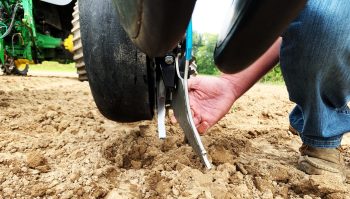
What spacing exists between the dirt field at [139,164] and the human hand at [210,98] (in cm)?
11

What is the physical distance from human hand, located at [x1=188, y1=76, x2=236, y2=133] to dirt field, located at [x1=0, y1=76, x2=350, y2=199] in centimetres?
11

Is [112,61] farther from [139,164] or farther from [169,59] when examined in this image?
[139,164]

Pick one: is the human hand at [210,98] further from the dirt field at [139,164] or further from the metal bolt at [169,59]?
the metal bolt at [169,59]

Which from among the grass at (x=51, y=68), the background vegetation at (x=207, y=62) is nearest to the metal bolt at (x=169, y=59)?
the background vegetation at (x=207, y=62)

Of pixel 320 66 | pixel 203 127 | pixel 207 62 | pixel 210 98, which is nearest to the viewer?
pixel 320 66

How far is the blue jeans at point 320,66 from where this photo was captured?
96cm

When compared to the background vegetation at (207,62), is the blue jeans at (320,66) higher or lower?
higher

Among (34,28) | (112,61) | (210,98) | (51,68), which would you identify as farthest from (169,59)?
(51,68)

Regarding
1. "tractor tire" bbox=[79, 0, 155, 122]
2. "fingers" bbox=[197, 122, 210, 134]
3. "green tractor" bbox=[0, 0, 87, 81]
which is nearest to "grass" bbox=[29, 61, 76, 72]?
"green tractor" bbox=[0, 0, 87, 81]

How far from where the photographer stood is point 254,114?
2.48 metres

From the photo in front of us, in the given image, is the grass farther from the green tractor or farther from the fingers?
the fingers

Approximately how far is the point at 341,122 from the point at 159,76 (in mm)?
623

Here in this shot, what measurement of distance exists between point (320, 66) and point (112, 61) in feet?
1.92

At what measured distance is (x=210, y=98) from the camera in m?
1.55
